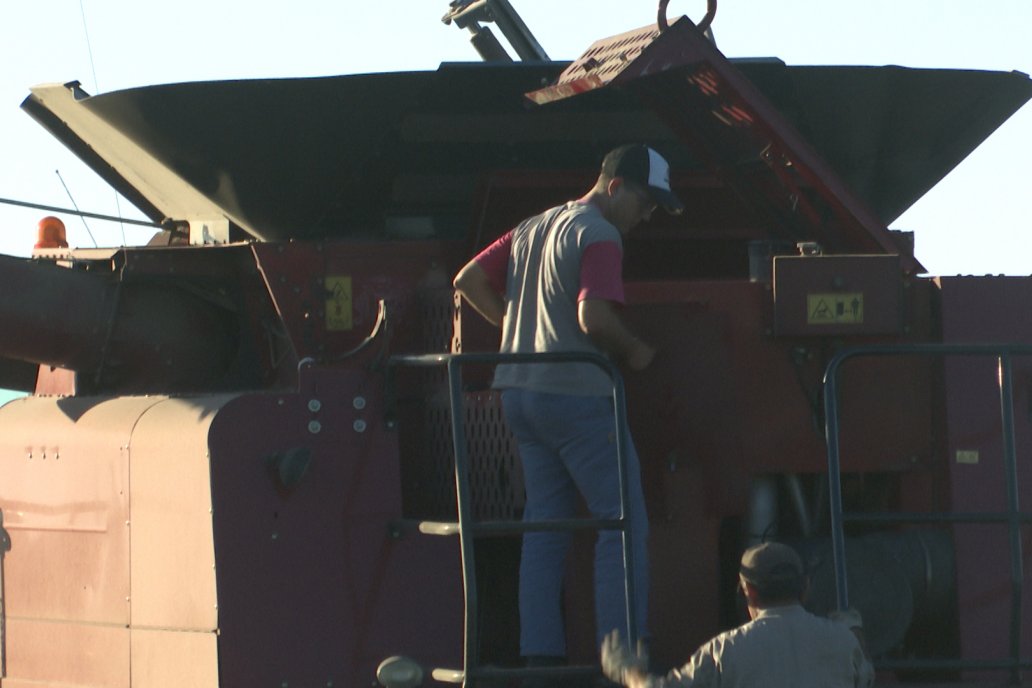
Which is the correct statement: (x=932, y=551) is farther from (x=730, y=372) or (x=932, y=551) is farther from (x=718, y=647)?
(x=718, y=647)

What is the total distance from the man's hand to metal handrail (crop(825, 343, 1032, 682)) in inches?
29.1

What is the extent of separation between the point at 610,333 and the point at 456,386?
48 cm

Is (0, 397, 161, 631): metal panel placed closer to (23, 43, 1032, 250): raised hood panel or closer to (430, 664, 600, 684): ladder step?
(23, 43, 1032, 250): raised hood panel

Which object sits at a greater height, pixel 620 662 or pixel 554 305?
pixel 554 305

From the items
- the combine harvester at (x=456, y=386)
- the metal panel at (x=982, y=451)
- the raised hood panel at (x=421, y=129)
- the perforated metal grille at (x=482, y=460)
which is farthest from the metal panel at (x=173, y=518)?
the metal panel at (x=982, y=451)

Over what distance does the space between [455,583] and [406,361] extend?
71 cm

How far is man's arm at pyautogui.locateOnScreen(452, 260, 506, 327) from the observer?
5.75 metres

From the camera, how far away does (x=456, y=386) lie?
520 centimetres

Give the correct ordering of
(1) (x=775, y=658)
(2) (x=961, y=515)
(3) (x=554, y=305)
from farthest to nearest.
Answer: (3) (x=554, y=305) < (2) (x=961, y=515) < (1) (x=775, y=658)

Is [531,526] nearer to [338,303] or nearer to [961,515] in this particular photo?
[961,515]

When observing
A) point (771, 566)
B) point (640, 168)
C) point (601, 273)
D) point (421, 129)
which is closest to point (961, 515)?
point (771, 566)

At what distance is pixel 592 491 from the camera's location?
5.41 meters

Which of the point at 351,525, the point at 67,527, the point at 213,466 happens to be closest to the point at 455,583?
the point at 351,525

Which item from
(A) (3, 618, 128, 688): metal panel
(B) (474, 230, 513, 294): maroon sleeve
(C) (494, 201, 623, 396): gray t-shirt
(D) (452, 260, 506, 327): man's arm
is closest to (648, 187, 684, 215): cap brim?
(C) (494, 201, 623, 396): gray t-shirt
